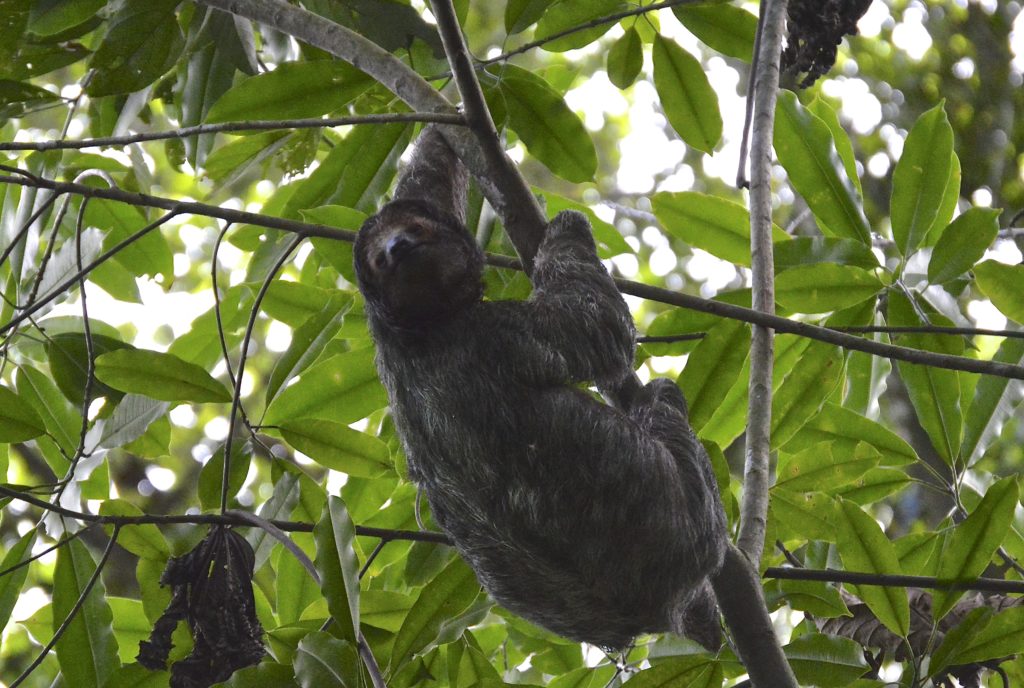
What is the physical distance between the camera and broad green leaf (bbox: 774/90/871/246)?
4.82 meters

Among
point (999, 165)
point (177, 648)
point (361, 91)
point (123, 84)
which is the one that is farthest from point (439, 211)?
point (999, 165)

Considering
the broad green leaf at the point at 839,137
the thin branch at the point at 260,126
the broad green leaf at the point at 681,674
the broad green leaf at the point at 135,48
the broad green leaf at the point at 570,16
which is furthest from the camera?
the broad green leaf at the point at 839,137

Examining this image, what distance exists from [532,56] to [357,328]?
13.2 m

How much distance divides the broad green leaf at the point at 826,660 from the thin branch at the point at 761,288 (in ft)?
1.72

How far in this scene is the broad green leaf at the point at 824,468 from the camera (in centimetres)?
482

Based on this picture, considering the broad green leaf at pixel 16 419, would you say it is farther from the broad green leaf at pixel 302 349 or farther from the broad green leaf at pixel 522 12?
the broad green leaf at pixel 522 12

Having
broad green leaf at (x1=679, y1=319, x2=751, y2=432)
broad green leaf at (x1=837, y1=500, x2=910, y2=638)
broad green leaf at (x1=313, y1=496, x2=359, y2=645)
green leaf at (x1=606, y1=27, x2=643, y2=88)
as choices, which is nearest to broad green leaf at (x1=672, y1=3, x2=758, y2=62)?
green leaf at (x1=606, y1=27, x2=643, y2=88)

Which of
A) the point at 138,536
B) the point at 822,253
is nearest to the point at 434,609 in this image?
the point at 138,536

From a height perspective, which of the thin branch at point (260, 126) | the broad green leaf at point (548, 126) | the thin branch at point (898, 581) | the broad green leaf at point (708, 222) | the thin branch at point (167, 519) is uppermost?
the broad green leaf at point (548, 126)

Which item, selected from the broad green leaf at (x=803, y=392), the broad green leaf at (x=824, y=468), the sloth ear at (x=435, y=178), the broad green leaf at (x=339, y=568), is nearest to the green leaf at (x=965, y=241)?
the broad green leaf at (x=803, y=392)

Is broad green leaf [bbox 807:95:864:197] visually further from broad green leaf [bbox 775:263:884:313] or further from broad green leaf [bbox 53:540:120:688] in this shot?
broad green leaf [bbox 53:540:120:688]

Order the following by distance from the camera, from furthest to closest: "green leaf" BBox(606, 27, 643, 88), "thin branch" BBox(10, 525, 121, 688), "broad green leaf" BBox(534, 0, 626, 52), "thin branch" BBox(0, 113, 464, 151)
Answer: "green leaf" BBox(606, 27, 643, 88), "broad green leaf" BBox(534, 0, 626, 52), "thin branch" BBox(10, 525, 121, 688), "thin branch" BBox(0, 113, 464, 151)

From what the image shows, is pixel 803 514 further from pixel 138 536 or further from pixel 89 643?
pixel 89 643

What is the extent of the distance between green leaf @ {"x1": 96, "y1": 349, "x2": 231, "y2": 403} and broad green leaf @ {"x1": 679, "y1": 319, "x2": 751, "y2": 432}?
6.92 feet
